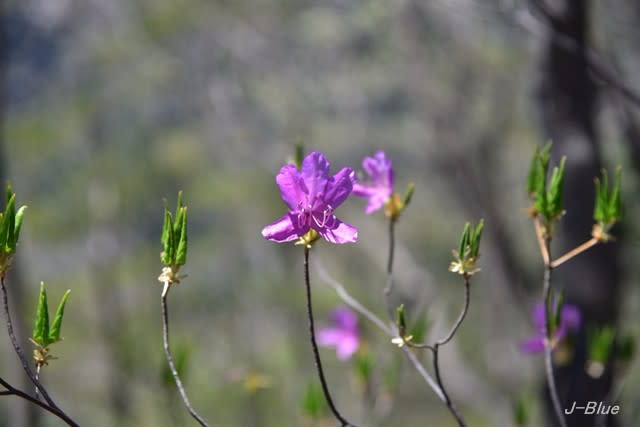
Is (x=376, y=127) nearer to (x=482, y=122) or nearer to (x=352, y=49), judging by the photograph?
(x=352, y=49)

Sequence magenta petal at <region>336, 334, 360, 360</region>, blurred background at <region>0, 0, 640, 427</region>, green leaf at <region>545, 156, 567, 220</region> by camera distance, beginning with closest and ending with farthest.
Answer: green leaf at <region>545, 156, 567, 220</region> → magenta petal at <region>336, 334, 360, 360</region> → blurred background at <region>0, 0, 640, 427</region>

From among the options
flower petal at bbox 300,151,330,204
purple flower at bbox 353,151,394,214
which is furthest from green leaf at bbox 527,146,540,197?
flower petal at bbox 300,151,330,204

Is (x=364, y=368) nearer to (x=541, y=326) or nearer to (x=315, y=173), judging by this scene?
(x=541, y=326)

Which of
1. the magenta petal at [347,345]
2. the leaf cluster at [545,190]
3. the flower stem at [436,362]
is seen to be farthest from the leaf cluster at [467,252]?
the magenta petal at [347,345]

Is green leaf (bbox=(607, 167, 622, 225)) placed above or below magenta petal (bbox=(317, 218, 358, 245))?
below

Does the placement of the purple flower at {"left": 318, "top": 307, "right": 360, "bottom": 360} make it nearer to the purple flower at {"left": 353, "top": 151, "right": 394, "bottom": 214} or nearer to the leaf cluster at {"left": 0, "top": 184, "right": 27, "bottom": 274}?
the purple flower at {"left": 353, "top": 151, "right": 394, "bottom": 214}
